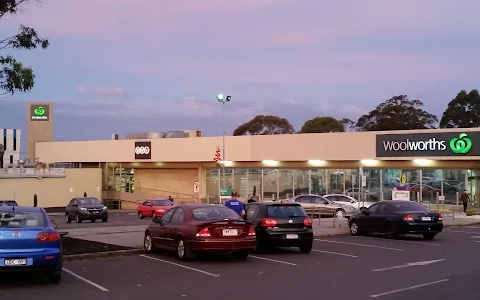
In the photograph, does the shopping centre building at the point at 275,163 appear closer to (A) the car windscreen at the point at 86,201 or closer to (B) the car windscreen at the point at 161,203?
(B) the car windscreen at the point at 161,203

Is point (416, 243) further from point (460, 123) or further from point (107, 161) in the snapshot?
point (460, 123)

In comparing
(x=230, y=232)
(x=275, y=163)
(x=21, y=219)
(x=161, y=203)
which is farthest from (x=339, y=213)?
(x=21, y=219)

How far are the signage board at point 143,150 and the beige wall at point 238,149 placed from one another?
40cm

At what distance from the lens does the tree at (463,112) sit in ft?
252

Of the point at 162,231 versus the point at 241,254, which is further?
the point at 162,231

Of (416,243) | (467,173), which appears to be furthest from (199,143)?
(416,243)

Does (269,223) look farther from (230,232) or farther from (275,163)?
(275,163)

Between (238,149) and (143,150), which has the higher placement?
(143,150)

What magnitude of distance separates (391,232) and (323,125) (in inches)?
2951

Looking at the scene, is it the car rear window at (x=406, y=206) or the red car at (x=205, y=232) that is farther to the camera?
the car rear window at (x=406, y=206)

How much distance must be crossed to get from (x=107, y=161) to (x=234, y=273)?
51.5 m

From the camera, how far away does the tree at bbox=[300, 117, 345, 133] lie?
95812 millimetres

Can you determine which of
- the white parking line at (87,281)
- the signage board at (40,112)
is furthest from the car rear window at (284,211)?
the signage board at (40,112)

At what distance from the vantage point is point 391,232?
2345cm
